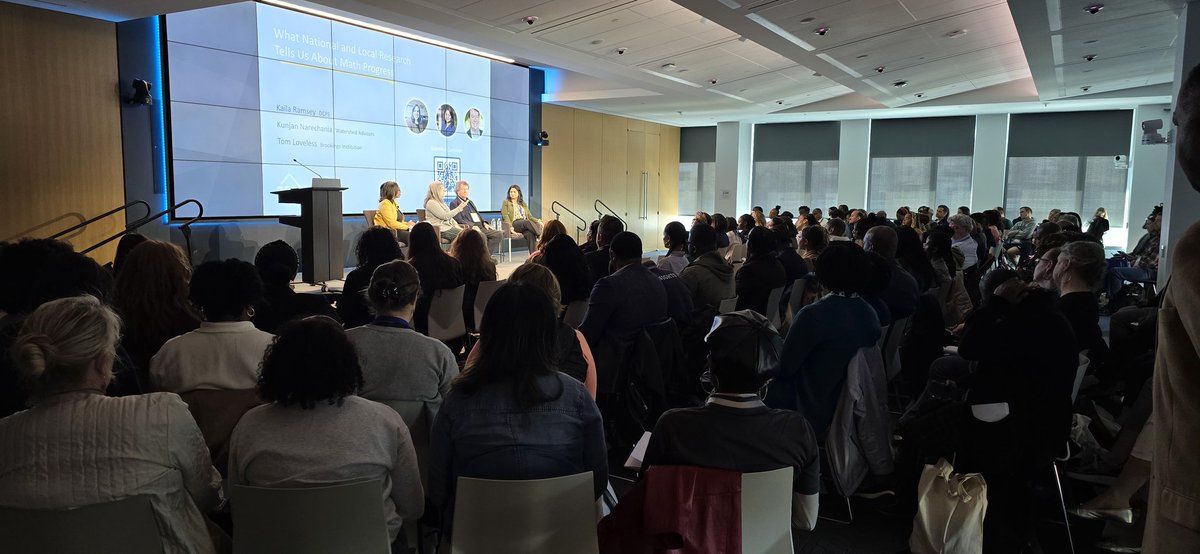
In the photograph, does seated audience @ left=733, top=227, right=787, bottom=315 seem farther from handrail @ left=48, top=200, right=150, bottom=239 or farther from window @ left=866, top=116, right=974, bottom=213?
window @ left=866, top=116, right=974, bottom=213

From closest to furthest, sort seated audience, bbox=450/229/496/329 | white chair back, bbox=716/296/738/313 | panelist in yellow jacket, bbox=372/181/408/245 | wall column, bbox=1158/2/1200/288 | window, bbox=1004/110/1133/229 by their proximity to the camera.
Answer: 1. white chair back, bbox=716/296/738/313
2. seated audience, bbox=450/229/496/329
3. wall column, bbox=1158/2/1200/288
4. panelist in yellow jacket, bbox=372/181/408/245
5. window, bbox=1004/110/1133/229

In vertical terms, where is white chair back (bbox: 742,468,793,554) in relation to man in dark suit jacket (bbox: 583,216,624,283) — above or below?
below

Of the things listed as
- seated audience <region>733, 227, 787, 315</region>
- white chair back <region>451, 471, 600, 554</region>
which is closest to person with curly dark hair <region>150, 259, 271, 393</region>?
white chair back <region>451, 471, 600, 554</region>

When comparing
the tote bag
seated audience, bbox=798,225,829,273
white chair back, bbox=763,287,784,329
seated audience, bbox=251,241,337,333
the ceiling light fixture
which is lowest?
the tote bag

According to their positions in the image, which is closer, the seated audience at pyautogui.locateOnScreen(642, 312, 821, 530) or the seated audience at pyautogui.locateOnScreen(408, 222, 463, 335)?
the seated audience at pyautogui.locateOnScreen(642, 312, 821, 530)

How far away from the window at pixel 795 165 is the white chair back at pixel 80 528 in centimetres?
1798

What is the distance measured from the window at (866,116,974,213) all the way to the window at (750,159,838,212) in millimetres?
993

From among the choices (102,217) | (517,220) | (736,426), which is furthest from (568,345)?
(517,220)

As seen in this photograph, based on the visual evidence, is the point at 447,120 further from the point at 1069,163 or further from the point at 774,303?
the point at 1069,163

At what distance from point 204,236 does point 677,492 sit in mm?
8394

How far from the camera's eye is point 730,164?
18344 mm

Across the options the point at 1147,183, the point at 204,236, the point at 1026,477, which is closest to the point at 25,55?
the point at 204,236

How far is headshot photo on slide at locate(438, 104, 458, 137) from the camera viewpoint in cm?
1149

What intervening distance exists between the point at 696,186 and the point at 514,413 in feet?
60.3
